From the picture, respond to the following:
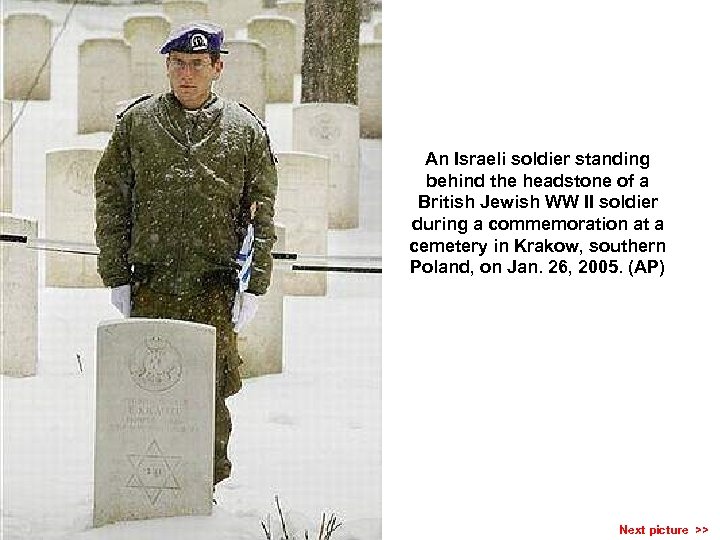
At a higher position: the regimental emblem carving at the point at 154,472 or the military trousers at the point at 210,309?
the military trousers at the point at 210,309

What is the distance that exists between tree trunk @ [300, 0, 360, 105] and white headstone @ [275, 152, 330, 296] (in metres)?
0.72

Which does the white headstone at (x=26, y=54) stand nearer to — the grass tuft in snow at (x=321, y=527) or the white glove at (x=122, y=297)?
the white glove at (x=122, y=297)

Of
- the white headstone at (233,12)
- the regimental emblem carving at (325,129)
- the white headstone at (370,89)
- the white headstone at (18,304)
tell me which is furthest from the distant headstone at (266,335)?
the white headstone at (233,12)

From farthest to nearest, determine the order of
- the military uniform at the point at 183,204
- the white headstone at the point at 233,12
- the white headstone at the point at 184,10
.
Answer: the white headstone at the point at 233,12
the white headstone at the point at 184,10
the military uniform at the point at 183,204

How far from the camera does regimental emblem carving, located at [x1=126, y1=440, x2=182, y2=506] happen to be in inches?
133

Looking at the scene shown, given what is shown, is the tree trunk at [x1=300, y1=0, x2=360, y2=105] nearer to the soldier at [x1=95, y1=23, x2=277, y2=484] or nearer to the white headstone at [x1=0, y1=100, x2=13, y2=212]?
the white headstone at [x1=0, y1=100, x2=13, y2=212]

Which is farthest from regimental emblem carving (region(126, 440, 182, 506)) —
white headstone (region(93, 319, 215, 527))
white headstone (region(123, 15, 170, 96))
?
white headstone (region(123, 15, 170, 96))

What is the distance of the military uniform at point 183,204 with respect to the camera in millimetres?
3418

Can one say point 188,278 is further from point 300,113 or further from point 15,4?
point 15,4

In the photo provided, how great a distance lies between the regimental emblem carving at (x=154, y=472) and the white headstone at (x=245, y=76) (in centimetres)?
263

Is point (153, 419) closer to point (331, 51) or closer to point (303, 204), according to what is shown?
point (303, 204)

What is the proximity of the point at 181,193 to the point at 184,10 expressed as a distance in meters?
4.22

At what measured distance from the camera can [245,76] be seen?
5.81 m

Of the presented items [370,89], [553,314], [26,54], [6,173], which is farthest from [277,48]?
[553,314]
